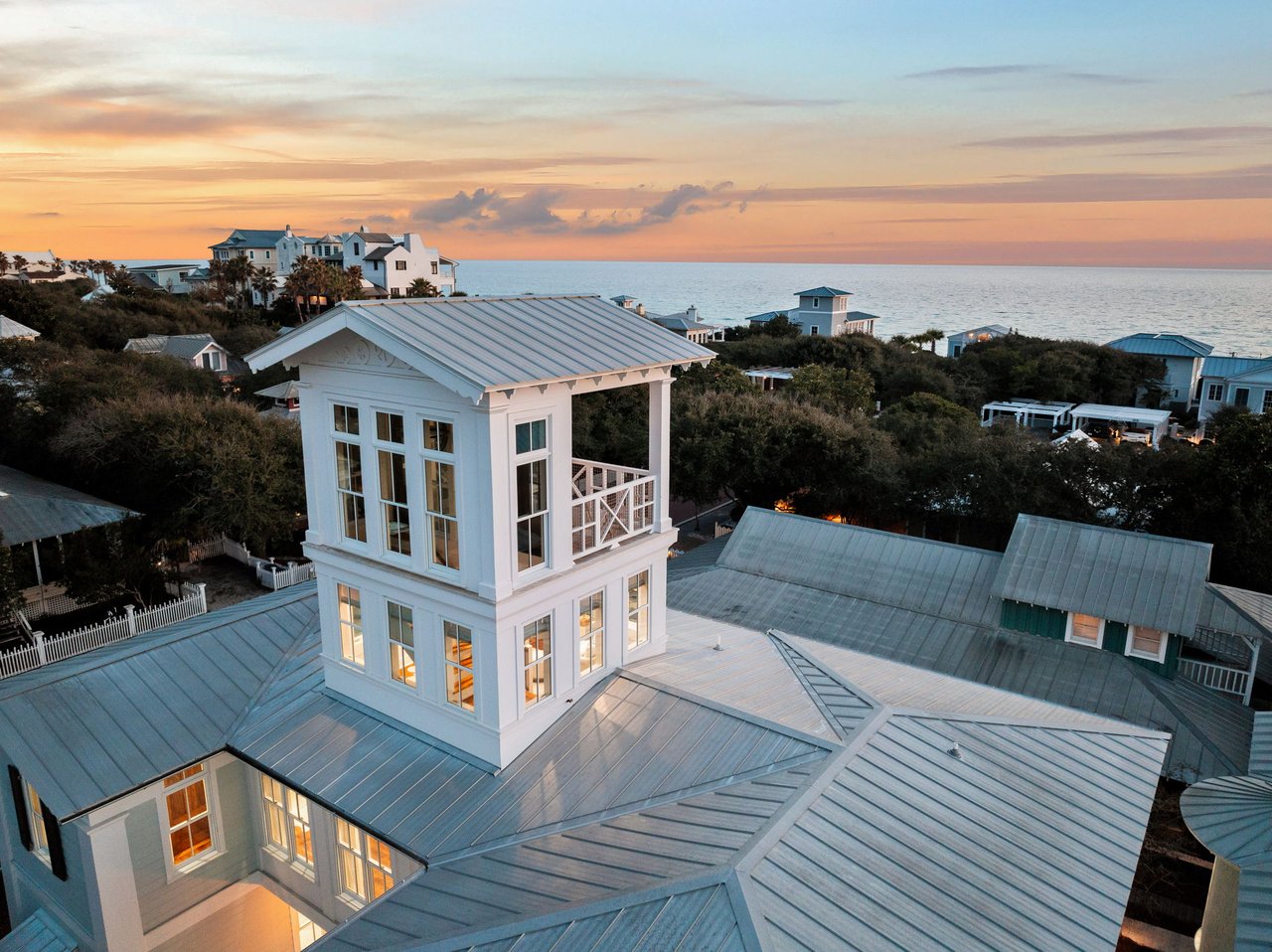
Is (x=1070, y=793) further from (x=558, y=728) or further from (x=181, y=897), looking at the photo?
(x=181, y=897)

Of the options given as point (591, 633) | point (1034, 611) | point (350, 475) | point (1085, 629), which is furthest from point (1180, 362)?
point (350, 475)

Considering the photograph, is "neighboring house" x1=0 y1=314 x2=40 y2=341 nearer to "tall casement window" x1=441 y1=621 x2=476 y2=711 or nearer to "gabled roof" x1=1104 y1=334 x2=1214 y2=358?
"tall casement window" x1=441 y1=621 x2=476 y2=711

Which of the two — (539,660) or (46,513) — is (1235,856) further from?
(46,513)

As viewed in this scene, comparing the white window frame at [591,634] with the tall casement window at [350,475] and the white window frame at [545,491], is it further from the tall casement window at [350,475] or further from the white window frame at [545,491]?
the tall casement window at [350,475]

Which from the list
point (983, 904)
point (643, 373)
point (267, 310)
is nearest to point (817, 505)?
point (643, 373)

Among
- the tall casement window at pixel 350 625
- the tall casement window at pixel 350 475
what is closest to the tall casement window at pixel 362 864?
the tall casement window at pixel 350 625

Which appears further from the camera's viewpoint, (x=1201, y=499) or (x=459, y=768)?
(x=1201, y=499)

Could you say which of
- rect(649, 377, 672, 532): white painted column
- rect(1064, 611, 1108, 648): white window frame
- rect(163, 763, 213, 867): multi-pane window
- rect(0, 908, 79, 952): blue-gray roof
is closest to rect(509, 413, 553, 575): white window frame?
rect(649, 377, 672, 532): white painted column
